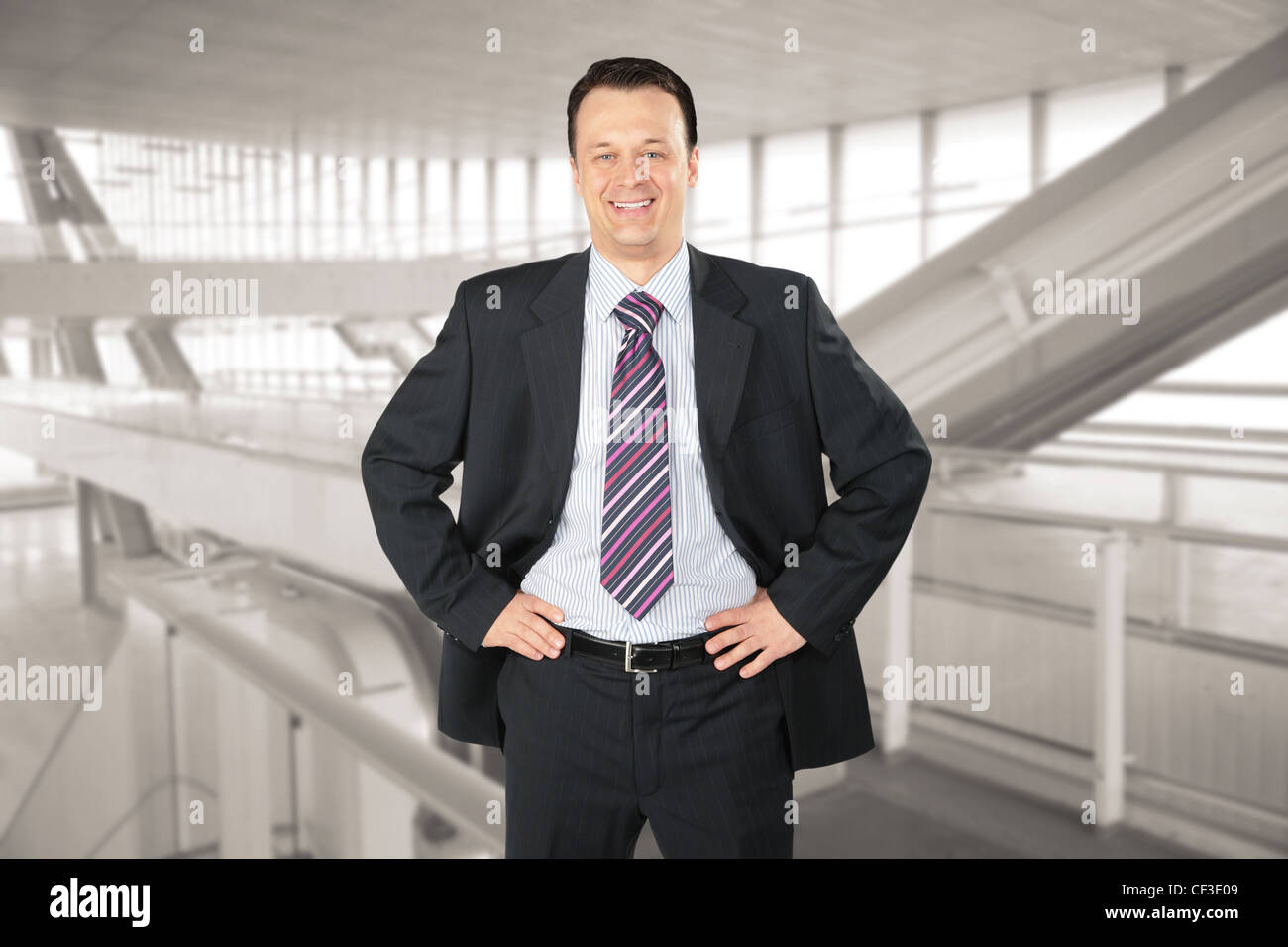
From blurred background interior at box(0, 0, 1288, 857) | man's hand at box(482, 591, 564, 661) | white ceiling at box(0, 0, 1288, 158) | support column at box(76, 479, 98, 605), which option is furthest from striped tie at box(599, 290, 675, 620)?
support column at box(76, 479, 98, 605)

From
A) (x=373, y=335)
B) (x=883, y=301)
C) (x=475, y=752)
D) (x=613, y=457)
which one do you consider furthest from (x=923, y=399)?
(x=613, y=457)

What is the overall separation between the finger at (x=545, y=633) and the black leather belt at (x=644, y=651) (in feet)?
0.09

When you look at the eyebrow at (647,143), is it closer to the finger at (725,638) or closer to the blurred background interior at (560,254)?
the finger at (725,638)

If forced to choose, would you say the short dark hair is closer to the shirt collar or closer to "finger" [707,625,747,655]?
the shirt collar

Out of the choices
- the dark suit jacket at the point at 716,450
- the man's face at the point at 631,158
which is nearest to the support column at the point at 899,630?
the dark suit jacket at the point at 716,450

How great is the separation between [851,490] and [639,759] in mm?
556

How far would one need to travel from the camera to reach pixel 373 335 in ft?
17.1

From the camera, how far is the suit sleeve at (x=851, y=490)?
1.75 m

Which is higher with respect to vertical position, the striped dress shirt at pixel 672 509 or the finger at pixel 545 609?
the striped dress shirt at pixel 672 509

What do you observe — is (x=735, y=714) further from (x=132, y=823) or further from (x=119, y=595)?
(x=119, y=595)

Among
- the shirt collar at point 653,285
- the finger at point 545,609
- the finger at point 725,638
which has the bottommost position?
the finger at point 725,638

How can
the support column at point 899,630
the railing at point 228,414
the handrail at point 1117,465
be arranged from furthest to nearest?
the railing at point 228,414 < the support column at point 899,630 < the handrail at point 1117,465

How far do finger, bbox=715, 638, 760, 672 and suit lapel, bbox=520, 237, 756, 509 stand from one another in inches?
8.7

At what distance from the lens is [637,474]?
1769 millimetres
